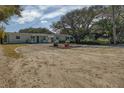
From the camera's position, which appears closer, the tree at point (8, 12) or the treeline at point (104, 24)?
the tree at point (8, 12)

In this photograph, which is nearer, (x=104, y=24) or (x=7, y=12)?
(x=7, y=12)

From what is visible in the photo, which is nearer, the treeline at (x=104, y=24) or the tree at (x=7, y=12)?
the tree at (x=7, y=12)

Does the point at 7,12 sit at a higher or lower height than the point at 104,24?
higher

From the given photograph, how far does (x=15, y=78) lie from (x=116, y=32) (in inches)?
235

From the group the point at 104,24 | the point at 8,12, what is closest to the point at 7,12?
the point at 8,12

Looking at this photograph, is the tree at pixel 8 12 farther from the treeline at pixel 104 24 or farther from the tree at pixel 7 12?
the treeline at pixel 104 24

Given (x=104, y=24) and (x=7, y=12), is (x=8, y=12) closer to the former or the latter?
(x=7, y=12)

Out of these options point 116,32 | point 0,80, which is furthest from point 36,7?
point 116,32

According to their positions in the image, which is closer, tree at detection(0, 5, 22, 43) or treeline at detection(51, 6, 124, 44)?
tree at detection(0, 5, 22, 43)

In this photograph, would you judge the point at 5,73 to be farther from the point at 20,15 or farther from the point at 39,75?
the point at 20,15

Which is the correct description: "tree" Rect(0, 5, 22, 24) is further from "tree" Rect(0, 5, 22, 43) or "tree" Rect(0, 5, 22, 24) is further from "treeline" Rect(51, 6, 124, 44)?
"treeline" Rect(51, 6, 124, 44)

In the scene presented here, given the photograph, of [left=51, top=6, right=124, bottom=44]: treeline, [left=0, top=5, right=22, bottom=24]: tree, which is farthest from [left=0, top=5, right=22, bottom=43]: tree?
[left=51, top=6, right=124, bottom=44]: treeline

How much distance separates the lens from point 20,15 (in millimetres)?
6977

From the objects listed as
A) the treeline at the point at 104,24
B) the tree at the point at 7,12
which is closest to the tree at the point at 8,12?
the tree at the point at 7,12
